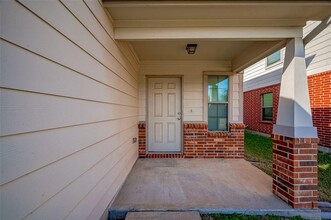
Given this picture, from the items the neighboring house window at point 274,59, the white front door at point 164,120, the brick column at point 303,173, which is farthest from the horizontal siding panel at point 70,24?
the neighboring house window at point 274,59

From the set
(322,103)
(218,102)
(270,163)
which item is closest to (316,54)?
(322,103)

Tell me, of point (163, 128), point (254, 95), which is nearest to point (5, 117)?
point (163, 128)

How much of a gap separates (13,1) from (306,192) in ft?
9.95

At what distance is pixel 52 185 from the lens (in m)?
1.05

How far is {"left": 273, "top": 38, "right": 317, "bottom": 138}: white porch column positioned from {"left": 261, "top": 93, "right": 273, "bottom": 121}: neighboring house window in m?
5.46

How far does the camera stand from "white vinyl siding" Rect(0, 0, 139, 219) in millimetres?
783

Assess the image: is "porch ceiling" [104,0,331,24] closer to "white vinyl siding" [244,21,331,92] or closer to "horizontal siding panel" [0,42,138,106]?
"horizontal siding panel" [0,42,138,106]

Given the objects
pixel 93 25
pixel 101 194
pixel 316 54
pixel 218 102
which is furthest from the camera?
pixel 316 54

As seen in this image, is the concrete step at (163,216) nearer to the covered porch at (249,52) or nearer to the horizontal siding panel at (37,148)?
the covered porch at (249,52)

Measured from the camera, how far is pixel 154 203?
225 centimetres

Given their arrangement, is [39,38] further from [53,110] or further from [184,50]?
[184,50]

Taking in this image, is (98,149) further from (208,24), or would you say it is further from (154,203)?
(208,24)

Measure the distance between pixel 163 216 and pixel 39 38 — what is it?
194cm

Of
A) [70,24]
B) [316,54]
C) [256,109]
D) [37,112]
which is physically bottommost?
[37,112]
